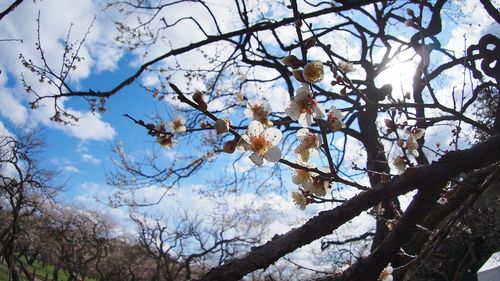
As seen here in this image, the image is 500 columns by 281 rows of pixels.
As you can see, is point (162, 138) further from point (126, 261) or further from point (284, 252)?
point (126, 261)

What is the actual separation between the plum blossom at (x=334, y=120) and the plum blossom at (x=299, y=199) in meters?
0.26

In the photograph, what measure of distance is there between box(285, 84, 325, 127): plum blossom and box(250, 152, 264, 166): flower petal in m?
0.20

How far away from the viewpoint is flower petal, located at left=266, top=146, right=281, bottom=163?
1.15 m

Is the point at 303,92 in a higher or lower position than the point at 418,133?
lower

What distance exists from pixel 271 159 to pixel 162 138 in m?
0.80

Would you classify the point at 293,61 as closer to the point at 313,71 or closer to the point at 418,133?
the point at 313,71

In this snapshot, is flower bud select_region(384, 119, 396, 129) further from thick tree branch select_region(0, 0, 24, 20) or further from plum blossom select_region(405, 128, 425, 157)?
thick tree branch select_region(0, 0, 24, 20)

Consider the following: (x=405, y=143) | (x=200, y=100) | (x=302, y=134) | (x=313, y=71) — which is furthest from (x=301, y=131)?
(x=405, y=143)

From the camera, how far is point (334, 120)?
1.37 metres

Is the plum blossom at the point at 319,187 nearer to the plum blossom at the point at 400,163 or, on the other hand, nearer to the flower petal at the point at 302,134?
the flower petal at the point at 302,134

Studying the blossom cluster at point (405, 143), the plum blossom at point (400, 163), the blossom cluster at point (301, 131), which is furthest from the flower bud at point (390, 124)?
the blossom cluster at point (301, 131)

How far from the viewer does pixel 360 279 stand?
76 centimetres

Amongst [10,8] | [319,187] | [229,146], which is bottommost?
[319,187]

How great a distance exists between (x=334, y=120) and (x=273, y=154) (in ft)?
1.03
